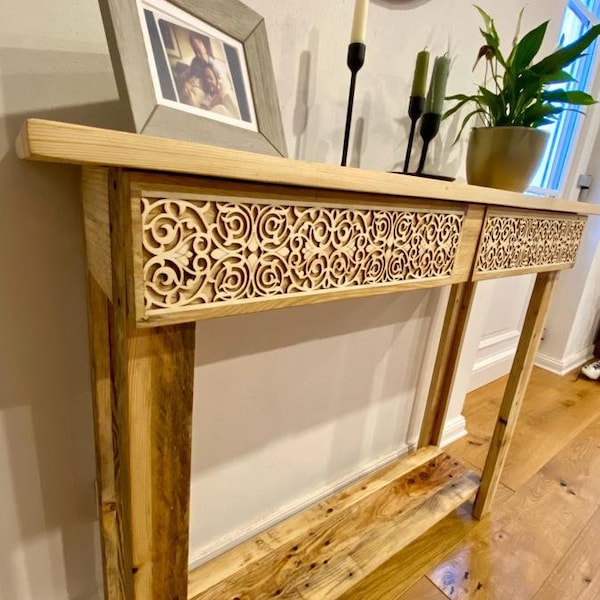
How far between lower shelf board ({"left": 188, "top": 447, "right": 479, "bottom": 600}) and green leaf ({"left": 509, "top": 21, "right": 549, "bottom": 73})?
3.54 feet

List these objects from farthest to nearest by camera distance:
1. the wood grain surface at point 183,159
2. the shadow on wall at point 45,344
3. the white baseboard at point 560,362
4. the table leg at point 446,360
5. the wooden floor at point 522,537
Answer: the white baseboard at point 560,362 < the table leg at point 446,360 < the wooden floor at point 522,537 < the shadow on wall at point 45,344 < the wood grain surface at point 183,159

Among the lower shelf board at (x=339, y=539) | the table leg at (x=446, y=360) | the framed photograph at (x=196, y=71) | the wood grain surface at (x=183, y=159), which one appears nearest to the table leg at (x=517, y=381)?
the lower shelf board at (x=339, y=539)

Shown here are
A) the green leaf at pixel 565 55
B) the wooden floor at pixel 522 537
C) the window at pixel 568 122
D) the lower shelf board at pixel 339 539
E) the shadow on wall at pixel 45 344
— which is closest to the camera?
the shadow on wall at pixel 45 344

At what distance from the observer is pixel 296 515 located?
1.03 meters

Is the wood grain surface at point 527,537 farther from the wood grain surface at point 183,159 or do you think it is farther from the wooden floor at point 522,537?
the wood grain surface at point 183,159

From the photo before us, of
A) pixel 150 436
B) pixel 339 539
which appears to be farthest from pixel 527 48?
pixel 339 539

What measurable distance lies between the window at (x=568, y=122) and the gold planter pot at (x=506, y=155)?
1180 mm

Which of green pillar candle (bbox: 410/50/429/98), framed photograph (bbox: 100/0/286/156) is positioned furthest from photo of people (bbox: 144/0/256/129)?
green pillar candle (bbox: 410/50/429/98)

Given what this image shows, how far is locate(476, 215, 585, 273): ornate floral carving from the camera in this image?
733mm

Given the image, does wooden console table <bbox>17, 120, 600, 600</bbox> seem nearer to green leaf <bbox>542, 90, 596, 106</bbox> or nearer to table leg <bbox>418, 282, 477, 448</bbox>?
green leaf <bbox>542, 90, 596, 106</bbox>

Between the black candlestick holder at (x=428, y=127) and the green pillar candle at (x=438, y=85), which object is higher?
the green pillar candle at (x=438, y=85)

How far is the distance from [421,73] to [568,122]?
1.70 meters

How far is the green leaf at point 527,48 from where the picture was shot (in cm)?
71

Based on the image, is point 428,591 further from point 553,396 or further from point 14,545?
point 553,396
